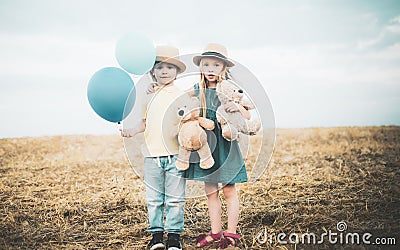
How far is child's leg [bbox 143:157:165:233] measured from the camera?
3.09m

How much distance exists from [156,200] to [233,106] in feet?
2.72

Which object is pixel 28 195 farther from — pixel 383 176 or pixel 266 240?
pixel 383 176

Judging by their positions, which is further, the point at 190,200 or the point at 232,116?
the point at 190,200

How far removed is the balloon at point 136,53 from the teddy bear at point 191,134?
34 centimetres

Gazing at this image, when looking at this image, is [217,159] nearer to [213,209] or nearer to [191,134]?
[191,134]

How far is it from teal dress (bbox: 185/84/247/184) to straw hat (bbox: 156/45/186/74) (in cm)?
28

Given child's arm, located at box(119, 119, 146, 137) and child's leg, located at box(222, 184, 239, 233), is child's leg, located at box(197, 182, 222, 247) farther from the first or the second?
child's arm, located at box(119, 119, 146, 137)

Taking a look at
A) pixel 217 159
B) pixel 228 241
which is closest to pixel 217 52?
pixel 217 159

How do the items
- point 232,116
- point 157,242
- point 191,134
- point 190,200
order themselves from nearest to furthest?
point 191,134 < point 232,116 < point 157,242 < point 190,200

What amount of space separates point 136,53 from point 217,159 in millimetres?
885

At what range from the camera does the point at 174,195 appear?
3.07 meters

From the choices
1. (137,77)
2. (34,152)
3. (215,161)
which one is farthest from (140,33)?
(34,152)

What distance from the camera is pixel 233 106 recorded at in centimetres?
303

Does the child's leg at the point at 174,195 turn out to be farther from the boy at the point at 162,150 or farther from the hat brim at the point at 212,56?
the hat brim at the point at 212,56
